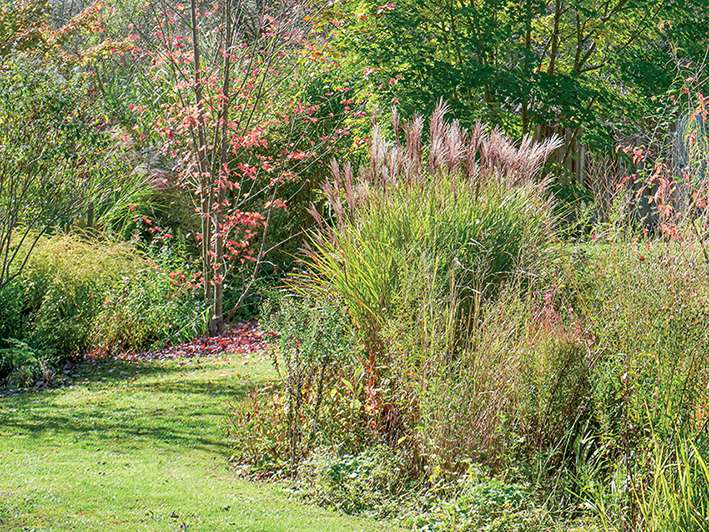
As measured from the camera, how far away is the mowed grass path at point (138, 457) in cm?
526

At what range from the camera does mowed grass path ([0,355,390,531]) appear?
5.26m

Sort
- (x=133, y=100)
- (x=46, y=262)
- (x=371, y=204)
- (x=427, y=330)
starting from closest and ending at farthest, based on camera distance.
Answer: (x=427, y=330) → (x=371, y=204) → (x=46, y=262) → (x=133, y=100)

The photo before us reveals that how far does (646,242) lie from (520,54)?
731cm

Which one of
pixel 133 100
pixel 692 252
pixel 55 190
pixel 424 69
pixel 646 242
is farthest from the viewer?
pixel 133 100

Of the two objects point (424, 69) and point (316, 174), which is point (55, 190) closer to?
point (316, 174)

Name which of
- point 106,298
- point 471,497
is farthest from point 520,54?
point 471,497

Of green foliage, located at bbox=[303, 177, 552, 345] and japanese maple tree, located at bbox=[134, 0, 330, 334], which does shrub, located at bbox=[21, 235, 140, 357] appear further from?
green foliage, located at bbox=[303, 177, 552, 345]

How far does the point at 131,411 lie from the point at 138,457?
56.9 inches

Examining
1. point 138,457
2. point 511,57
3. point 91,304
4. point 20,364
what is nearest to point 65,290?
point 91,304

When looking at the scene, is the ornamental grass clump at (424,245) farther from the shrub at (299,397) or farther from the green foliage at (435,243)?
the shrub at (299,397)

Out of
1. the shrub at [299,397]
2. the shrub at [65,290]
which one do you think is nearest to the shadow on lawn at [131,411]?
the shrub at [299,397]

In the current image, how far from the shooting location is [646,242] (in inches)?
282

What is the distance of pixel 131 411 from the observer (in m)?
8.16

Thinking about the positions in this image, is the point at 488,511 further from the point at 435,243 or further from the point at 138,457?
the point at 138,457
